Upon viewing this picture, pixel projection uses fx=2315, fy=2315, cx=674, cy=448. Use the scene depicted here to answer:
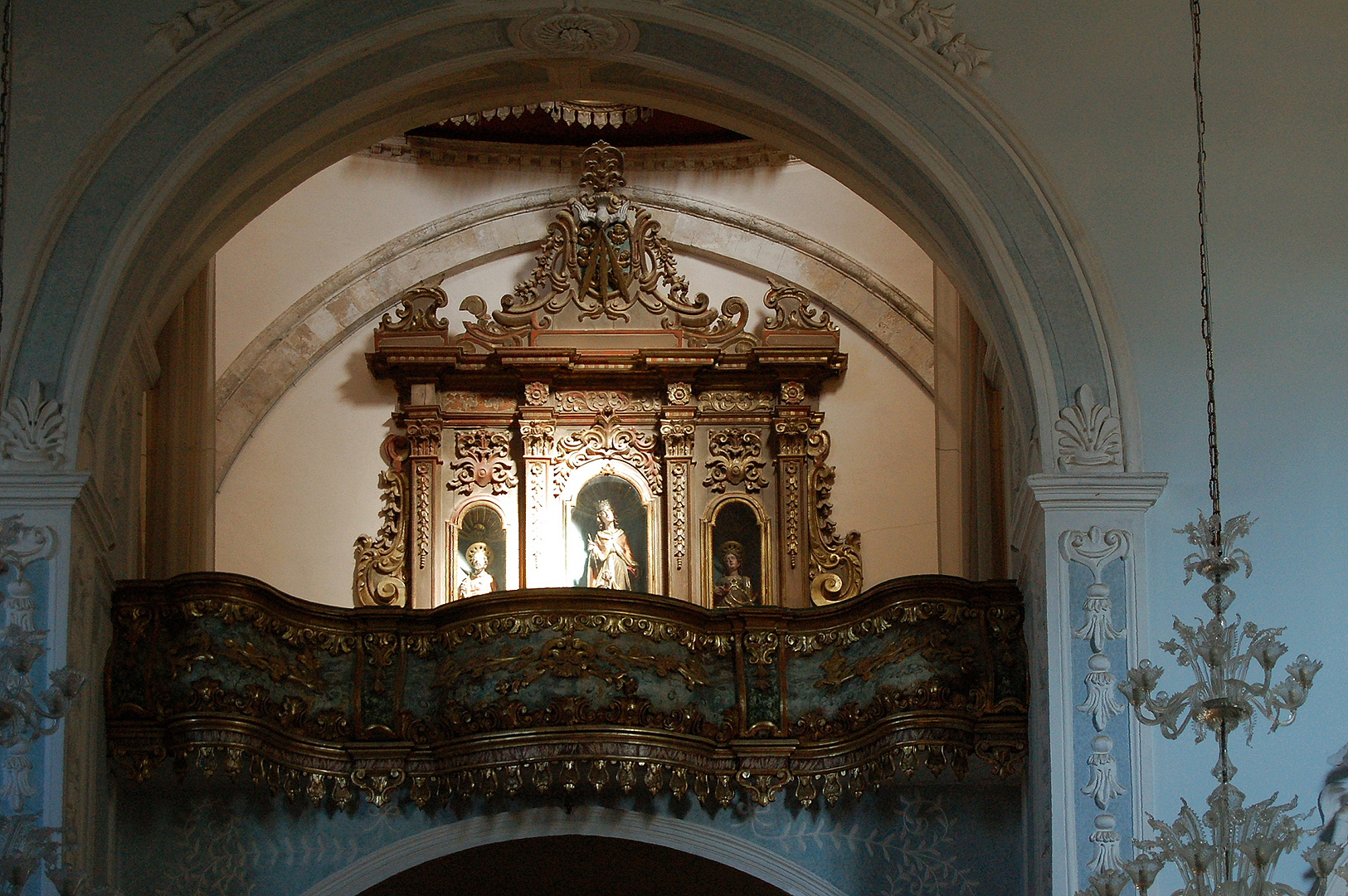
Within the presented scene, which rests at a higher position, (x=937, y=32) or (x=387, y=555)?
(x=937, y=32)

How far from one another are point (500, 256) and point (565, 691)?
5.62 metres

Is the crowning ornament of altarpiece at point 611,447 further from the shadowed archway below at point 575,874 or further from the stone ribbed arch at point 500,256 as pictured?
the shadowed archway below at point 575,874

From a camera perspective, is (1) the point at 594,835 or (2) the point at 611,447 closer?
(1) the point at 594,835

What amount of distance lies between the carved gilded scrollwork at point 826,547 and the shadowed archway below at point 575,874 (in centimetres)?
234

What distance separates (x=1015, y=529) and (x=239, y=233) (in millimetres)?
7118

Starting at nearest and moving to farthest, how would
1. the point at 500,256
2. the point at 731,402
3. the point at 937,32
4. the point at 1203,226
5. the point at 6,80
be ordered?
the point at 6,80, the point at 1203,226, the point at 937,32, the point at 731,402, the point at 500,256

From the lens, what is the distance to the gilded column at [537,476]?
16.2 m

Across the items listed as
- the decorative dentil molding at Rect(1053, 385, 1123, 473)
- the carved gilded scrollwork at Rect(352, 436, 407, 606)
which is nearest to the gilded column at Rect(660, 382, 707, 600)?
the carved gilded scrollwork at Rect(352, 436, 407, 606)

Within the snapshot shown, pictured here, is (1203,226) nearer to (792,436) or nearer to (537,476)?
(792,436)

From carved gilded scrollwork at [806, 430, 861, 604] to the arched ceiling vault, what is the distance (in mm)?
3181

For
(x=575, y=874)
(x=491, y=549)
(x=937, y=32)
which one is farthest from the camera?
(x=491, y=549)

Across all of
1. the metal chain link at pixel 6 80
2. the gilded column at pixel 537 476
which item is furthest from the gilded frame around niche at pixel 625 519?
the metal chain link at pixel 6 80

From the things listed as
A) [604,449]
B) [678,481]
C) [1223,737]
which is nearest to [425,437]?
[604,449]

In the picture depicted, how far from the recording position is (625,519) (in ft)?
53.8
